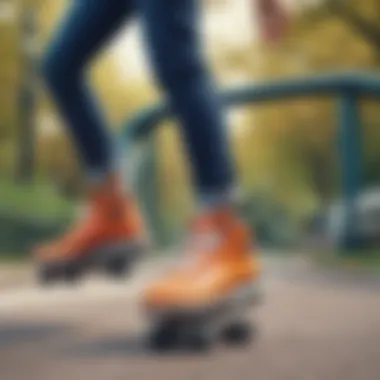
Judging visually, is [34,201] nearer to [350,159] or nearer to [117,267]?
[117,267]

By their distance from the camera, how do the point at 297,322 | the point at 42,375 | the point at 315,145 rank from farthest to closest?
1. the point at 315,145
2. the point at 297,322
3. the point at 42,375

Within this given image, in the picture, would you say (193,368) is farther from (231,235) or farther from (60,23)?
(60,23)

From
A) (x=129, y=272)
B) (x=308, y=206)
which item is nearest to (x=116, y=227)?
(x=129, y=272)

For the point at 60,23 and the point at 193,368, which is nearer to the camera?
the point at 193,368

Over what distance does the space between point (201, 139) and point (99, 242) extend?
0.14m

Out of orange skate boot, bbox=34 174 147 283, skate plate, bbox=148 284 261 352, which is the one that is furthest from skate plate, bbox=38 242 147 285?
skate plate, bbox=148 284 261 352

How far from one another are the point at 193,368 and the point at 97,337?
3.5 inches

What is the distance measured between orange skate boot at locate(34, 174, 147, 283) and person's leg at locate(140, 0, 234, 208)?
0.10 m

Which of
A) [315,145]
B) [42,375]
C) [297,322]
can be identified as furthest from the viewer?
[315,145]

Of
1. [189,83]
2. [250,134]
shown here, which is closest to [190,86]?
[189,83]

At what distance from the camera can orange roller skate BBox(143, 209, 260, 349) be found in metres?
0.62

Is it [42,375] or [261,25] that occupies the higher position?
[261,25]

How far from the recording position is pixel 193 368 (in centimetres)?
58

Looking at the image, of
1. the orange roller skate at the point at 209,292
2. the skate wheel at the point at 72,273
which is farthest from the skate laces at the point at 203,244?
the skate wheel at the point at 72,273
